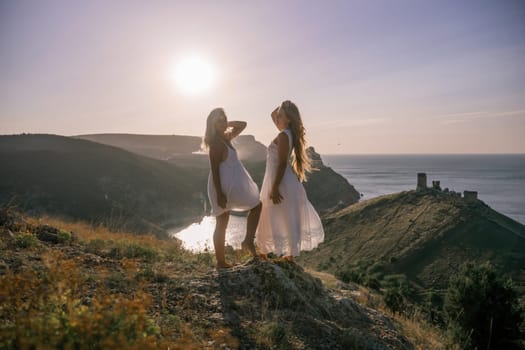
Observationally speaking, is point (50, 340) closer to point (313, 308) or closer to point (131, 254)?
point (313, 308)

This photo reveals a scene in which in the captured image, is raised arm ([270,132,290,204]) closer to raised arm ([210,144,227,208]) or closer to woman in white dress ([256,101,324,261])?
woman in white dress ([256,101,324,261])

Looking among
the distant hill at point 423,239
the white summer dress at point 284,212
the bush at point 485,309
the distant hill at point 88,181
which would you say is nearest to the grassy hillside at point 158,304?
the white summer dress at point 284,212

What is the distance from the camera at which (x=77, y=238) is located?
261 inches

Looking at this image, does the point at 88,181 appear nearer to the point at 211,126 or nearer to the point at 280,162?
the point at 211,126

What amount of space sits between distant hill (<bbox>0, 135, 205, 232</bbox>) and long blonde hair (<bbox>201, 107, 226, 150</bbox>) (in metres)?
51.2

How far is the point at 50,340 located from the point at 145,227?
86.8ft

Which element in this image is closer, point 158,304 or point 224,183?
point 158,304

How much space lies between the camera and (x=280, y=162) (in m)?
5.29

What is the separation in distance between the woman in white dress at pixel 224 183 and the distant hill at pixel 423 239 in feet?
104

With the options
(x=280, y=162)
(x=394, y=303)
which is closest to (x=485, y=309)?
(x=394, y=303)

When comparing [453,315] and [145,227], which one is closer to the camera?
[453,315]

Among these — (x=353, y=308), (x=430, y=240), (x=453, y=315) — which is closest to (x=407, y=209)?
(x=430, y=240)

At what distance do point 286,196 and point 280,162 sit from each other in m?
0.60

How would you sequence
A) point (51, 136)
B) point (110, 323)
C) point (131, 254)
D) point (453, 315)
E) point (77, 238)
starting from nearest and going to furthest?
point (110, 323) < point (131, 254) < point (77, 238) < point (453, 315) < point (51, 136)
